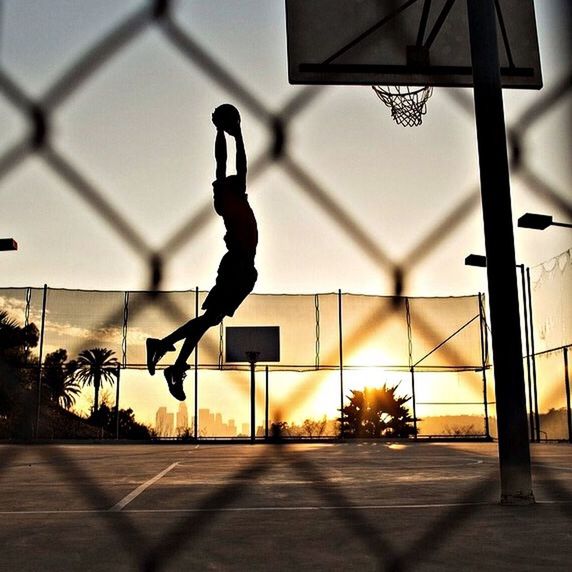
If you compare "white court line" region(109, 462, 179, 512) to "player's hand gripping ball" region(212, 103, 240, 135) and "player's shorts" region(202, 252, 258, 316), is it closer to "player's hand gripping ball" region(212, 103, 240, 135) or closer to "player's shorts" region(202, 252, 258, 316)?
"player's shorts" region(202, 252, 258, 316)

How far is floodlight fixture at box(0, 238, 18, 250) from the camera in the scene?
1.09m

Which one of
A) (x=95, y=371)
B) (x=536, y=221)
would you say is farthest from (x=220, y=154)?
(x=95, y=371)

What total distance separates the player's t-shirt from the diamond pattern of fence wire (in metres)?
0.46

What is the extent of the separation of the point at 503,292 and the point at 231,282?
4.91ft

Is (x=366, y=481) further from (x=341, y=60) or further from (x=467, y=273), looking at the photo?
(x=467, y=273)

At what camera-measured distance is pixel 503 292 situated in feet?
10.7

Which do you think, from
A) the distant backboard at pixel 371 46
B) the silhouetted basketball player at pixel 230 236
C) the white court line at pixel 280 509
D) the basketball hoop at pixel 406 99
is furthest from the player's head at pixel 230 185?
the white court line at pixel 280 509

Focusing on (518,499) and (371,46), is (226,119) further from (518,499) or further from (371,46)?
(518,499)

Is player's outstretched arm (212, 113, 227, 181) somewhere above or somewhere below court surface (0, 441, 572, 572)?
above

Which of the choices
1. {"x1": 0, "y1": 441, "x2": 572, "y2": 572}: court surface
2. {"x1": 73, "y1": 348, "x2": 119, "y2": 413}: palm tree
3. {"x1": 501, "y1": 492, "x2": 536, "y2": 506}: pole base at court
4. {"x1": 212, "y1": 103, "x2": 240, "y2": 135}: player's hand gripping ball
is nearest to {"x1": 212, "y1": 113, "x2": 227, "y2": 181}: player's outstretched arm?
{"x1": 212, "y1": 103, "x2": 240, "y2": 135}: player's hand gripping ball

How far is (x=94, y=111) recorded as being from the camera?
39.6 inches

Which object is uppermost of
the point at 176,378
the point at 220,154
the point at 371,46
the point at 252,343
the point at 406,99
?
the point at 252,343

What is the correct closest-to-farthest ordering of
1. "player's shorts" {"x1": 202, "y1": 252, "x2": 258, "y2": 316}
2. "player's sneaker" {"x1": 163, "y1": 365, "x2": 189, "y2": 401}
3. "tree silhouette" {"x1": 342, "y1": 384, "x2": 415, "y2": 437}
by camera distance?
1. "player's shorts" {"x1": 202, "y1": 252, "x2": 258, "y2": 316}
2. "player's sneaker" {"x1": 163, "y1": 365, "x2": 189, "y2": 401}
3. "tree silhouette" {"x1": 342, "y1": 384, "x2": 415, "y2": 437}

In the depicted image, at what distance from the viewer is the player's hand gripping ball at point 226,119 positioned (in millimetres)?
1610
